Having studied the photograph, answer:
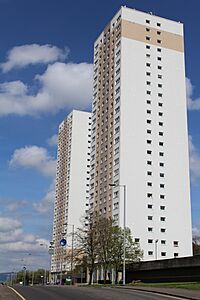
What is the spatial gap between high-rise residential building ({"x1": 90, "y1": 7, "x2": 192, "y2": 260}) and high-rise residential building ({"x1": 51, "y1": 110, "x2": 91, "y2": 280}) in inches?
1834

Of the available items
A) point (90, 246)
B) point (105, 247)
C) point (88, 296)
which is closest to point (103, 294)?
point (88, 296)

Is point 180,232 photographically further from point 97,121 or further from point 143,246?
point 97,121

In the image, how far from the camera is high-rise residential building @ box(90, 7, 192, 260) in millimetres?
100250

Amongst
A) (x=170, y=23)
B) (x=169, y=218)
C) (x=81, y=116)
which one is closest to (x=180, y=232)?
(x=169, y=218)

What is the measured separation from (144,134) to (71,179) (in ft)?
212

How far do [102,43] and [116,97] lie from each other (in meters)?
23.0

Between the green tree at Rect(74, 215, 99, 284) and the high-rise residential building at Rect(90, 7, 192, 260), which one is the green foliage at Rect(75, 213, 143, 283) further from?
the high-rise residential building at Rect(90, 7, 192, 260)

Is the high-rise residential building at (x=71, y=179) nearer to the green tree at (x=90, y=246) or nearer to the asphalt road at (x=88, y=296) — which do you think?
the green tree at (x=90, y=246)

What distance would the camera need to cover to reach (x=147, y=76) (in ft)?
367

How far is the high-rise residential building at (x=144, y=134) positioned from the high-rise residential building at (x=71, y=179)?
4659 centimetres

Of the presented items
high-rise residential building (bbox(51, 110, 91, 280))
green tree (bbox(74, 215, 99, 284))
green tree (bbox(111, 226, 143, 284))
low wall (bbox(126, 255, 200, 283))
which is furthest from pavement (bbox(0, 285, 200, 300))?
high-rise residential building (bbox(51, 110, 91, 280))

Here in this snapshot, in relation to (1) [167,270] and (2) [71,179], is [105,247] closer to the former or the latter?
(1) [167,270]

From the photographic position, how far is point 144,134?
349ft

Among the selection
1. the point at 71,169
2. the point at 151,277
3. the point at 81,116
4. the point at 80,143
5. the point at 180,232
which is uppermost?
the point at 81,116
